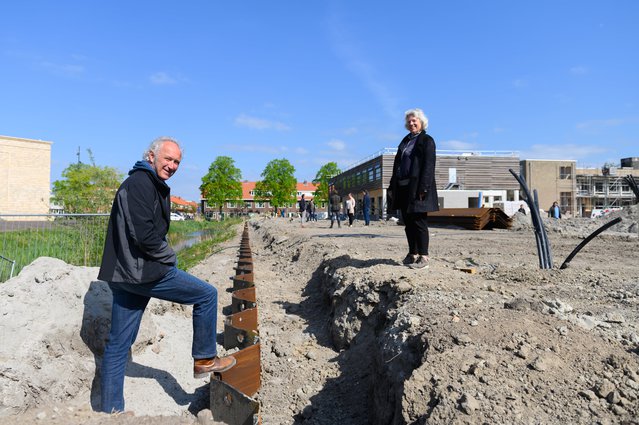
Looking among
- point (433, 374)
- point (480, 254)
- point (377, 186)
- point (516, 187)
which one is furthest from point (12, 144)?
point (516, 187)

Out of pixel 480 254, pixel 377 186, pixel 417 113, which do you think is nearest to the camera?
pixel 417 113

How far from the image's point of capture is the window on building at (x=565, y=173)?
56.8 meters

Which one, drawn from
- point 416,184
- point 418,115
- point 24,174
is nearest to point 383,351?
point 416,184

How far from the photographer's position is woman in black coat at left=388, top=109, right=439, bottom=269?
15.8 feet

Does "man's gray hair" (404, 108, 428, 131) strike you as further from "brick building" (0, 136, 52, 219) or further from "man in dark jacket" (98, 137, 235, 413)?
"brick building" (0, 136, 52, 219)

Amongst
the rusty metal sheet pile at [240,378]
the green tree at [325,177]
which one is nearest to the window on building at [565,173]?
the green tree at [325,177]

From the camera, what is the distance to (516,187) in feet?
143

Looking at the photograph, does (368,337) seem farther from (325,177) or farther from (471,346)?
(325,177)

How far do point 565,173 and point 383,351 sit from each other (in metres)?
63.2

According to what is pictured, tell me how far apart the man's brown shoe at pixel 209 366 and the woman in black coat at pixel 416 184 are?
8.48ft

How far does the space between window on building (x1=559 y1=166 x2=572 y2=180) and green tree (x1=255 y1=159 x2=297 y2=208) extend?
3771 cm

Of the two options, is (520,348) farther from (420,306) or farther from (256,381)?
(256,381)

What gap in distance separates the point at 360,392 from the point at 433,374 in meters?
1.07

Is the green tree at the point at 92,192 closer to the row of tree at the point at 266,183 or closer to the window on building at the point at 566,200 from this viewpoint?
the row of tree at the point at 266,183
